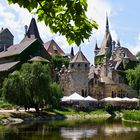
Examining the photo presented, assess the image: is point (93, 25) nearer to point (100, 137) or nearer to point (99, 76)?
point (100, 137)

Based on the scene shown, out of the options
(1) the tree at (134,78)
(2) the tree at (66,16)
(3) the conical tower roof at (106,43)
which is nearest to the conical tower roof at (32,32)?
(3) the conical tower roof at (106,43)

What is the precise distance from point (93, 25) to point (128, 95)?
80.7 m

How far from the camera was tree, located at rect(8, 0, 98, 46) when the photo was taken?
495 centimetres

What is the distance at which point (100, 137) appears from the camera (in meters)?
29.9

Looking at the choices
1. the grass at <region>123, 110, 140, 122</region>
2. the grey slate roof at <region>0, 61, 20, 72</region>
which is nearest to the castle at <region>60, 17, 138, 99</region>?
the grey slate roof at <region>0, 61, 20, 72</region>

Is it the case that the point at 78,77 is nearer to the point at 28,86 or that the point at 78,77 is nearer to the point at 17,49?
the point at 17,49

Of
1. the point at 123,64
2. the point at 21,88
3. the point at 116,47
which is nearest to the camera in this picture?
the point at 21,88

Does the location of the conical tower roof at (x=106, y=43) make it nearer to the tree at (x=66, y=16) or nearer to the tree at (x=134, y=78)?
the tree at (x=134, y=78)

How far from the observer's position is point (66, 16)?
5.19 m

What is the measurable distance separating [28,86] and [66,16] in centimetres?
4663

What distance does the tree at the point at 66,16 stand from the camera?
4.95 metres

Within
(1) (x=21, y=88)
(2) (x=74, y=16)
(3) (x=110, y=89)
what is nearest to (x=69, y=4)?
(2) (x=74, y=16)

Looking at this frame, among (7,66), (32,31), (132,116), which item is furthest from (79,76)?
(132,116)

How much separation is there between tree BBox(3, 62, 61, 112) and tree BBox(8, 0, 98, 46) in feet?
149
